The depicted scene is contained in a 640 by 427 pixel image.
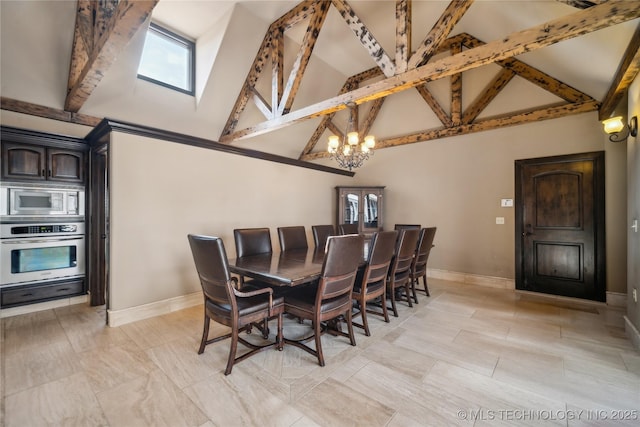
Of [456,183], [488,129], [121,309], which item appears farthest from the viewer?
[456,183]

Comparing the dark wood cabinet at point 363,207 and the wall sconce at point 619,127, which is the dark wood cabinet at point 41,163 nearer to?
the dark wood cabinet at point 363,207

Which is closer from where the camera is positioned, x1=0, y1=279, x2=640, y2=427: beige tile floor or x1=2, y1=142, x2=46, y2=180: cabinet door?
x1=0, y1=279, x2=640, y2=427: beige tile floor

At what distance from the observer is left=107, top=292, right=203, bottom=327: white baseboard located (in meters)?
2.99

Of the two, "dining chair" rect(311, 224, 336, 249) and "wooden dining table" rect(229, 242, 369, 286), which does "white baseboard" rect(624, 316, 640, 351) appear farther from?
"dining chair" rect(311, 224, 336, 249)

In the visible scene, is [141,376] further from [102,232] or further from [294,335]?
[102,232]

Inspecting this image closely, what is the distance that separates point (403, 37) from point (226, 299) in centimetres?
308

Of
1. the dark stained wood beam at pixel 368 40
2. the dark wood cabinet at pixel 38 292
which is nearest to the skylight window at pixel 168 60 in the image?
the dark stained wood beam at pixel 368 40

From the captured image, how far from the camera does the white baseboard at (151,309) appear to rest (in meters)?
2.99

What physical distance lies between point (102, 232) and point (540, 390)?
198 inches

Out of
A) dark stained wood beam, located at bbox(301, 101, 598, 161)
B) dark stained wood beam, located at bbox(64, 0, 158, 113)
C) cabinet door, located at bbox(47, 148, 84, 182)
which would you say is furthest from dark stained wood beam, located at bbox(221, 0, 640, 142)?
cabinet door, located at bbox(47, 148, 84, 182)

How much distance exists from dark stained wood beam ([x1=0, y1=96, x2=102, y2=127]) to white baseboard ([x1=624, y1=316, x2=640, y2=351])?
6578 millimetres

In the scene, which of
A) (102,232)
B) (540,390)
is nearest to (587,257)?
(540,390)

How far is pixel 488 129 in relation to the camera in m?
4.58

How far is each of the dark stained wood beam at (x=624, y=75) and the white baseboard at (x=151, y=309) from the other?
5.26 meters
